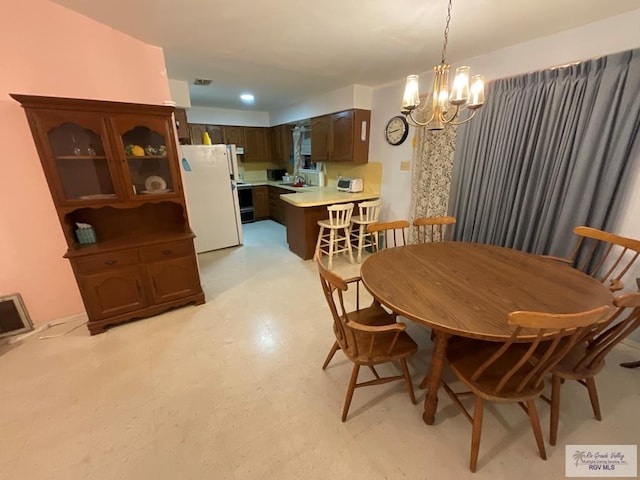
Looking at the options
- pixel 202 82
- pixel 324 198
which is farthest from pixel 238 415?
pixel 202 82

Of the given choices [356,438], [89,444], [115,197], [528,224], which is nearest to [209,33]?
[115,197]

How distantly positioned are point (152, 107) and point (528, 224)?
341 cm

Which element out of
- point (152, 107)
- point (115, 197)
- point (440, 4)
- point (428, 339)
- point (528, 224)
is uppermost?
point (440, 4)

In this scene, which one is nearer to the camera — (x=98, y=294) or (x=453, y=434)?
(x=453, y=434)

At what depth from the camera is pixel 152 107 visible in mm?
2135

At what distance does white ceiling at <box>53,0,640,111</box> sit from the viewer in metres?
1.71

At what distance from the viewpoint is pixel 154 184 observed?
243cm

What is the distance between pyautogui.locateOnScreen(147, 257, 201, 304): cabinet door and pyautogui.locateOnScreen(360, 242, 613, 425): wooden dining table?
1.78 m

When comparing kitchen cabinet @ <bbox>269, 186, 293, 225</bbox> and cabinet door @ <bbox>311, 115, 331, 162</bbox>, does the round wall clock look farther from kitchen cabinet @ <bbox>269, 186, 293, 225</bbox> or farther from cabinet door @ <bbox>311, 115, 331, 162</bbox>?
kitchen cabinet @ <bbox>269, 186, 293, 225</bbox>

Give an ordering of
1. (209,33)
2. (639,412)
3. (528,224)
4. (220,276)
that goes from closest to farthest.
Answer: (639,412), (209,33), (528,224), (220,276)

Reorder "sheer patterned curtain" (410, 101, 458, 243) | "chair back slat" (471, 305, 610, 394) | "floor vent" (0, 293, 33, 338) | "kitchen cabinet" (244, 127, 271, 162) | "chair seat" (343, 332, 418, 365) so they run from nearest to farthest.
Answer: "chair back slat" (471, 305, 610, 394) < "chair seat" (343, 332, 418, 365) < "floor vent" (0, 293, 33, 338) < "sheer patterned curtain" (410, 101, 458, 243) < "kitchen cabinet" (244, 127, 271, 162)

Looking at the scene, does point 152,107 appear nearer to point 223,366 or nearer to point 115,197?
point 115,197

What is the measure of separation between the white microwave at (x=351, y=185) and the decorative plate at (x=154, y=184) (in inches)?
102

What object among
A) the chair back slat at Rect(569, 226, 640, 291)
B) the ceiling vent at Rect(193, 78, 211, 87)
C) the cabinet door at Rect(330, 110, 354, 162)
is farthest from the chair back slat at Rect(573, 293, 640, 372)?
the ceiling vent at Rect(193, 78, 211, 87)
